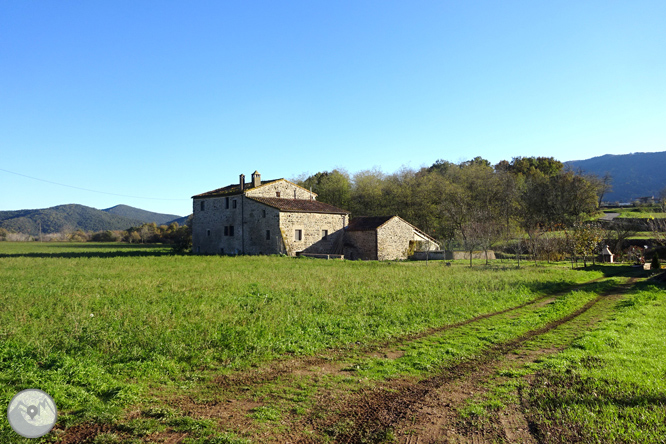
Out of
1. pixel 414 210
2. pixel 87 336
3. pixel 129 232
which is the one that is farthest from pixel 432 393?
pixel 129 232

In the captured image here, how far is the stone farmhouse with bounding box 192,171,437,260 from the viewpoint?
37031mm

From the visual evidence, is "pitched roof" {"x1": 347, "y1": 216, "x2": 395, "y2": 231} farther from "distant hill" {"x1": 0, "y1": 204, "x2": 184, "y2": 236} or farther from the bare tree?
"distant hill" {"x1": 0, "y1": 204, "x2": 184, "y2": 236}

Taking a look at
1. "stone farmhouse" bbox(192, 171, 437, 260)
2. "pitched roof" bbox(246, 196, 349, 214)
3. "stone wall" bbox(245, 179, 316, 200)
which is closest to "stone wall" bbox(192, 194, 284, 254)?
"stone farmhouse" bbox(192, 171, 437, 260)

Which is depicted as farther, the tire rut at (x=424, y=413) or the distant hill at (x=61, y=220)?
the distant hill at (x=61, y=220)

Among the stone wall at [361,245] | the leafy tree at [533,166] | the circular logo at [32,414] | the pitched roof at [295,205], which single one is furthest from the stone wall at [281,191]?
the leafy tree at [533,166]

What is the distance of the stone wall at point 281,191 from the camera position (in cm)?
4060

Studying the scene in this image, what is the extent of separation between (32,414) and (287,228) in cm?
3254

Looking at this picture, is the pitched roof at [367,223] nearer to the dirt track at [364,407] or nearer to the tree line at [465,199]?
the tree line at [465,199]

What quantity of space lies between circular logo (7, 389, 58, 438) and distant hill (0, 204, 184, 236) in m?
167

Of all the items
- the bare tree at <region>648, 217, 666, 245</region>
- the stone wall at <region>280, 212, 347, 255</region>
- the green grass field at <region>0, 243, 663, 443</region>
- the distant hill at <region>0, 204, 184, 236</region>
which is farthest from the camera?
the distant hill at <region>0, 204, 184, 236</region>

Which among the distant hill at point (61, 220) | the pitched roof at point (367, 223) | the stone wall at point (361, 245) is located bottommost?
the stone wall at point (361, 245)

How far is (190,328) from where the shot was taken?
920cm

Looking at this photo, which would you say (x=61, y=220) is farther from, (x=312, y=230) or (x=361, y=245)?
(x=361, y=245)

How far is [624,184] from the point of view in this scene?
196m
